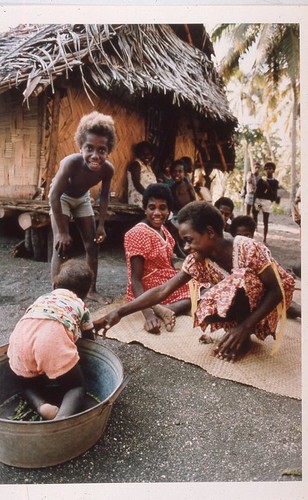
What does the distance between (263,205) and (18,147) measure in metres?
2.62

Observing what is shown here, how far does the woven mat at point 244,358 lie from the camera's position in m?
1.54

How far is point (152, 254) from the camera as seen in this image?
7.12 ft

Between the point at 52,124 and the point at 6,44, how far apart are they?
586mm

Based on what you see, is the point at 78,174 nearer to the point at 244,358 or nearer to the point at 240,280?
the point at 240,280

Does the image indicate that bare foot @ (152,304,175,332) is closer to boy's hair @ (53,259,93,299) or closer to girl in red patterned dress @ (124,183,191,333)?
girl in red patterned dress @ (124,183,191,333)

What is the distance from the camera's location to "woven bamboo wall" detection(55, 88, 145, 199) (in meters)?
3.10

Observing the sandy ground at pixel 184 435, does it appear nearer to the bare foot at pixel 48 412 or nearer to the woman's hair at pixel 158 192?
the bare foot at pixel 48 412

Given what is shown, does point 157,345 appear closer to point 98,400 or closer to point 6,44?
point 98,400

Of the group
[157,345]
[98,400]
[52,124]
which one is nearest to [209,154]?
[52,124]

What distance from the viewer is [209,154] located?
533 centimetres

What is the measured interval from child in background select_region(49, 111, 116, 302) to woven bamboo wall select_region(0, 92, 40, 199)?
3.14 feet

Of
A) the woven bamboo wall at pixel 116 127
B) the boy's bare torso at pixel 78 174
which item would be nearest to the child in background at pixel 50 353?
the boy's bare torso at pixel 78 174

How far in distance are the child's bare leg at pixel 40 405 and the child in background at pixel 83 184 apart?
904mm

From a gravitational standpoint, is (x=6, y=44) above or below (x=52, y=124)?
above
